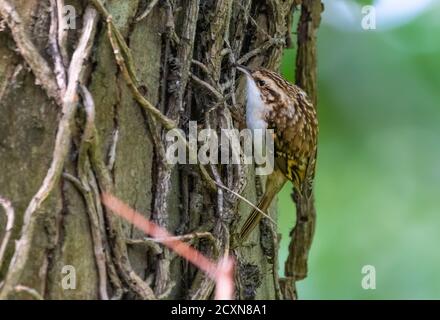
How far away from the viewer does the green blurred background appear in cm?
364

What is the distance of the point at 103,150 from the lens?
1.97 metres

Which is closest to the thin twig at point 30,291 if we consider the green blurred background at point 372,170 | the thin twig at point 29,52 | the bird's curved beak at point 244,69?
the thin twig at point 29,52

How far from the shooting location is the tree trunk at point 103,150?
1.86 m

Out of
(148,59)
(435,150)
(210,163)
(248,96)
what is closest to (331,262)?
(435,150)

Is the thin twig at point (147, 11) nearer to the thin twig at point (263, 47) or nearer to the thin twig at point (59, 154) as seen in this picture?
the thin twig at point (59, 154)

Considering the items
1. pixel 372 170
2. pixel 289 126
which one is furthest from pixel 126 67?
pixel 372 170

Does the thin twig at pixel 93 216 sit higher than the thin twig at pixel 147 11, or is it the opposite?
the thin twig at pixel 147 11

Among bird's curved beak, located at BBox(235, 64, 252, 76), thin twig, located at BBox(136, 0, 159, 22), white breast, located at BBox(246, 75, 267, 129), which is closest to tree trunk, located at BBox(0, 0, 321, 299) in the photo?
thin twig, located at BBox(136, 0, 159, 22)

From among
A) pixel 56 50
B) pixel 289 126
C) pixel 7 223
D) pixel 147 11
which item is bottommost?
pixel 7 223

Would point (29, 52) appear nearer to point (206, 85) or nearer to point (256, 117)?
point (206, 85)

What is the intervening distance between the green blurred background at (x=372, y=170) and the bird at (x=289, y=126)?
1.65 feet

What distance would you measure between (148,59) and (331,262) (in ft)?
6.20

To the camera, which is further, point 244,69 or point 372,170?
point 372,170

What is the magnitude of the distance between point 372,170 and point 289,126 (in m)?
1.00
